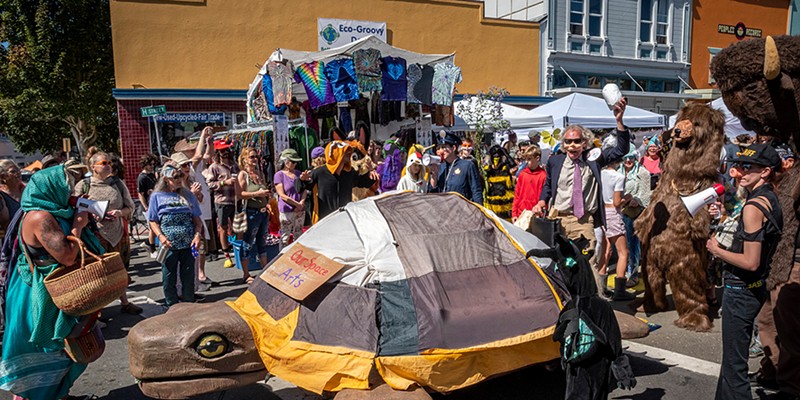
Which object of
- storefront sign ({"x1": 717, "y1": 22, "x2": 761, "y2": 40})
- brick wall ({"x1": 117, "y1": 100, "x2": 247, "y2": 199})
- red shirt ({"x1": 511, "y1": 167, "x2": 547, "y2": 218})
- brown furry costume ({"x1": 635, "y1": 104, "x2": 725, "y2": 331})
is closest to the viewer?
brown furry costume ({"x1": 635, "y1": 104, "x2": 725, "y2": 331})

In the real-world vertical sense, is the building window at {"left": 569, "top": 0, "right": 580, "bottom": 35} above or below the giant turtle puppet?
above

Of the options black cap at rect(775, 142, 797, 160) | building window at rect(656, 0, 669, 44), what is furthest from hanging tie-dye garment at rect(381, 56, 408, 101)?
building window at rect(656, 0, 669, 44)

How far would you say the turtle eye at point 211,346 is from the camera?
3361mm

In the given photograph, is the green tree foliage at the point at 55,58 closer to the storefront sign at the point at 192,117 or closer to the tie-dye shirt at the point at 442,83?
the storefront sign at the point at 192,117

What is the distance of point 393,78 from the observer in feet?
33.0

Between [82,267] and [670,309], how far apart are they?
5780mm

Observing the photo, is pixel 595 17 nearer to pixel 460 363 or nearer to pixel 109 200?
pixel 109 200

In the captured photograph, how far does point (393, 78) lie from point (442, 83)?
1.12 metres

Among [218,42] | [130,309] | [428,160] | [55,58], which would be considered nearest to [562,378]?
[428,160]

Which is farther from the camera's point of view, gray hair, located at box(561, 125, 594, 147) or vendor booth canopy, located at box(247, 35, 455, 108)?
vendor booth canopy, located at box(247, 35, 455, 108)

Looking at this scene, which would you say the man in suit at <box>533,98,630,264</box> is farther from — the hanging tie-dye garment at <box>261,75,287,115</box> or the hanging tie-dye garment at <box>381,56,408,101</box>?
the hanging tie-dye garment at <box>261,75,287,115</box>

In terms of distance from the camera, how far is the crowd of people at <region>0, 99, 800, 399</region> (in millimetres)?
3559

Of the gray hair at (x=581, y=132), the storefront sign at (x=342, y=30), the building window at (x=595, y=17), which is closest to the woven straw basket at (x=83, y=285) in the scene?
the gray hair at (x=581, y=132)

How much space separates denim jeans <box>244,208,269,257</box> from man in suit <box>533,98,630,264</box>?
3757 millimetres
